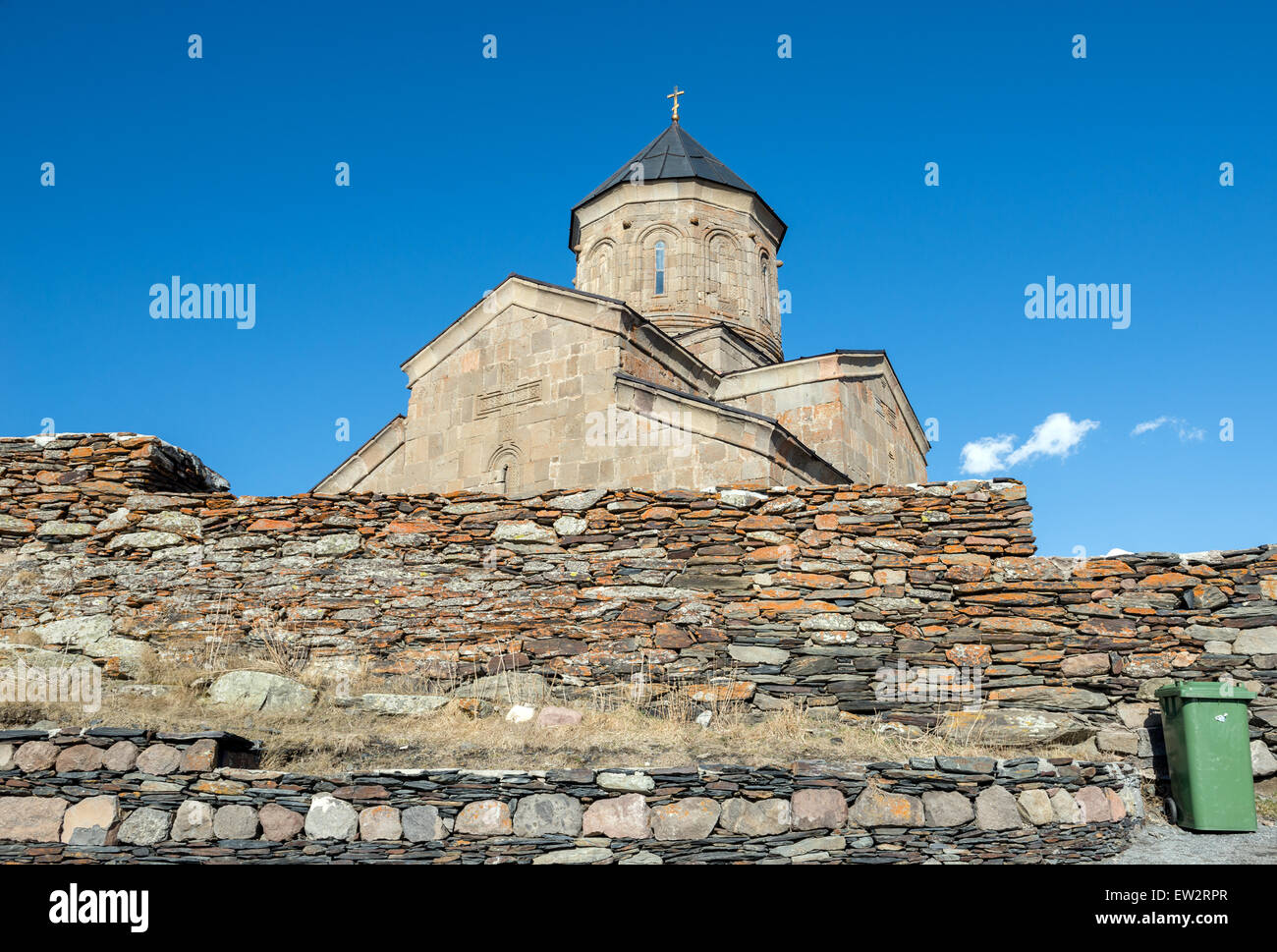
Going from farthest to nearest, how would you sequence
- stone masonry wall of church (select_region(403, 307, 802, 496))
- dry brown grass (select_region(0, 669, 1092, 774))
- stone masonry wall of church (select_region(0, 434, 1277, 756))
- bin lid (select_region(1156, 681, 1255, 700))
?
stone masonry wall of church (select_region(403, 307, 802, 496)) < stone masonry wall of church (select_region(0, 434, 1277, 756)) < bin lid (select_region(1156, 681, 1255, 700)) < dry brown grass (select_region(0, 669, 1092, 774))

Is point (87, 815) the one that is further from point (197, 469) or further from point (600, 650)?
point (197, 469)

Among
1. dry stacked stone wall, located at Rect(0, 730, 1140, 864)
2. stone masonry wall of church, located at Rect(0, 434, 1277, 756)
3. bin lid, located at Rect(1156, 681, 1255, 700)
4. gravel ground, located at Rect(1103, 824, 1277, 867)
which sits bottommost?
gravel ground, located at Rect(1103, 824, 1277, 867)

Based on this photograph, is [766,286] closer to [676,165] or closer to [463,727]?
[676,165]

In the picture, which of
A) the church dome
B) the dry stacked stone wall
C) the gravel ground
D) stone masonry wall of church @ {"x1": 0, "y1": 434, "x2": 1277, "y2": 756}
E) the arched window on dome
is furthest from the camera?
the arched window on dome

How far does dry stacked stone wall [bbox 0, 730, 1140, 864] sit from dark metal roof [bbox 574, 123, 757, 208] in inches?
593

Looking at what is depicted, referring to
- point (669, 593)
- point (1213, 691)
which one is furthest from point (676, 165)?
point (1213, 691)

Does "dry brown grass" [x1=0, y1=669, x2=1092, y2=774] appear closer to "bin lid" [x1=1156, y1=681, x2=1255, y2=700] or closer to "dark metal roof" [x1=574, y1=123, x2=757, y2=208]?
"bin lid" [x1=1156, y1=681, x2=1255, y2=700]

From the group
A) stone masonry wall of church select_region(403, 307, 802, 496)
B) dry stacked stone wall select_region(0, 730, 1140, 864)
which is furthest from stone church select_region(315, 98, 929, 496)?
dry stacked stone wall select_region(0, 730, 1140, 864)

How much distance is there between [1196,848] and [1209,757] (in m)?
0.70

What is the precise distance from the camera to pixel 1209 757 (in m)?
5.98

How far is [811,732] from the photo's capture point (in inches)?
246

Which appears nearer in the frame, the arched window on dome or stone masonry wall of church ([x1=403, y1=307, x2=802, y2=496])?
stone masonry wall of church ([x1=403, y1=307, x2=802, y2=496])

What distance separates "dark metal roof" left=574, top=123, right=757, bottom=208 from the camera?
18.7 metres

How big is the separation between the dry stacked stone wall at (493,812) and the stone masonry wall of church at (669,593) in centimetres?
128
